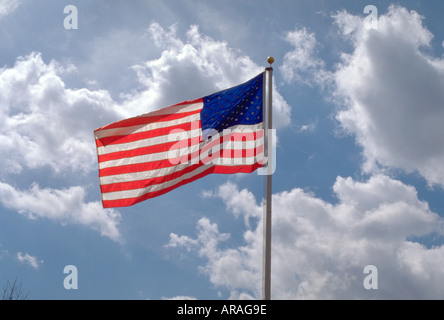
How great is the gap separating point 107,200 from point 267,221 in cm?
687

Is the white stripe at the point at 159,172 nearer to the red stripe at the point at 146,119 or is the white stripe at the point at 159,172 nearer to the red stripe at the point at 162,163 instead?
the red stripe at the point at 162,163

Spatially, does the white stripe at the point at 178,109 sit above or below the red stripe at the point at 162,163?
above

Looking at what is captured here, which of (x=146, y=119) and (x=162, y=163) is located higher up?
(x=146, y=119)

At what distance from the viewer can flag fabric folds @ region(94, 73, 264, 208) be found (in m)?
19.2

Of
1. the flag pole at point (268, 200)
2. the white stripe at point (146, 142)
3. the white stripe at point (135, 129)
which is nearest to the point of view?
the flag pole at point (268, 200)

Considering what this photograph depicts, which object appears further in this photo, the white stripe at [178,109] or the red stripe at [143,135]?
the white stripe at [178,109]

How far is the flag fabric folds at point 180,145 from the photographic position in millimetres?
19250

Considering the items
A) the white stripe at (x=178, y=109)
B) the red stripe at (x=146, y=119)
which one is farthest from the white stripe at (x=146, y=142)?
the white stripe at (x=178, y=109)

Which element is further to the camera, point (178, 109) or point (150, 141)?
point (178, 109)

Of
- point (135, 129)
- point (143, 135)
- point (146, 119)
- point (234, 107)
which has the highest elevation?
point (234, 107)

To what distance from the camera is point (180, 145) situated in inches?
774

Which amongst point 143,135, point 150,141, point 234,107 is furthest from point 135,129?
point 234,107

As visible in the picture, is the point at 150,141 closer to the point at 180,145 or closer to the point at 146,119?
the point at 146,119
